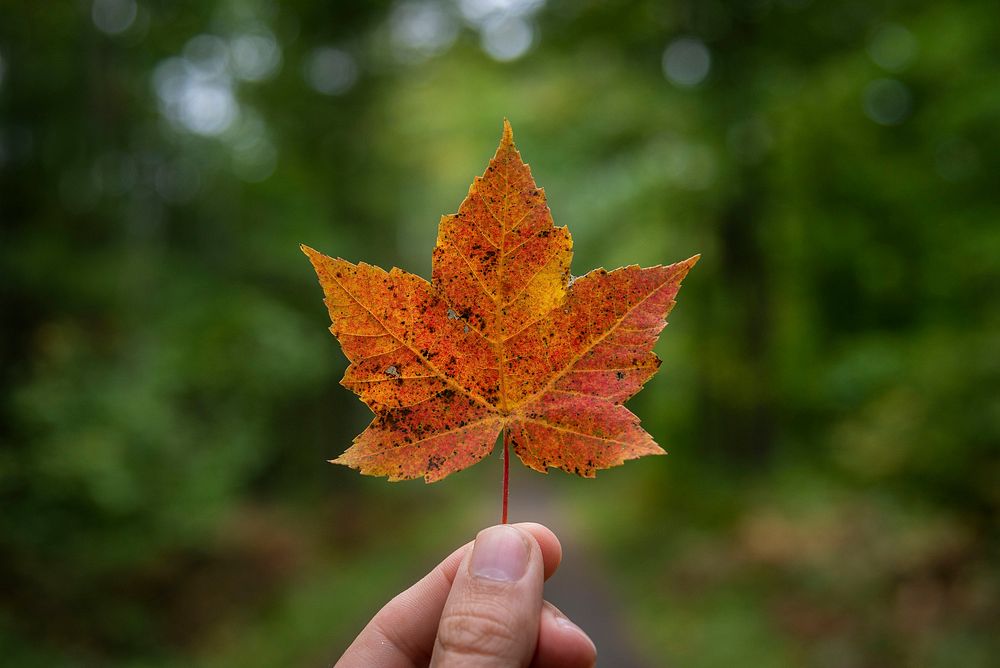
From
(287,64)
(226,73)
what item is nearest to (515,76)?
(287,64)

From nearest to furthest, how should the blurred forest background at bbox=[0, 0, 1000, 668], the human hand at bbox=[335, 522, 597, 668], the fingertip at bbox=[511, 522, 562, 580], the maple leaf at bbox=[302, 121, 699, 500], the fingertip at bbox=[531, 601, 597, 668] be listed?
the maple leaf at bbox=[302, 121, 699, 500] < the human hand at bbox=[335, 522, 597, 668] < the fingertip at bbox=[531, 601, 597, 668] < the fingertip at bbox=[511, 522, 562, 580] < the blurred forest background at bbox=[0, 0, 1000, 668]

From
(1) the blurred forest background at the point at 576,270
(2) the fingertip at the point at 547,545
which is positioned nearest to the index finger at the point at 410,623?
(2) the fingertip at the point at 547,545

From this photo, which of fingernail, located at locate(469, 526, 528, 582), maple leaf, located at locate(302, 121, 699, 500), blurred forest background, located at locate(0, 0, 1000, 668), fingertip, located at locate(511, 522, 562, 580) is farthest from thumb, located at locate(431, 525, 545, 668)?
blurred forest background, located at locate(0, 0, 1000, 668)

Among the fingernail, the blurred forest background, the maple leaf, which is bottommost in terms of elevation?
the fingernail

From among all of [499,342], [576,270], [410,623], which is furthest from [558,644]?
[576,270]

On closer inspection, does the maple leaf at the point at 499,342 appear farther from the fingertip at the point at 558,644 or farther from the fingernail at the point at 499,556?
the fingertip at the point at 558,644

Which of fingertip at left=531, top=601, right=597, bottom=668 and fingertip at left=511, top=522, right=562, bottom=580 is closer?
fingertip at left=531, top=601, right=597, bottom=668

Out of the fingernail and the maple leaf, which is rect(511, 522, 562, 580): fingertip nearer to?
the fingernail
